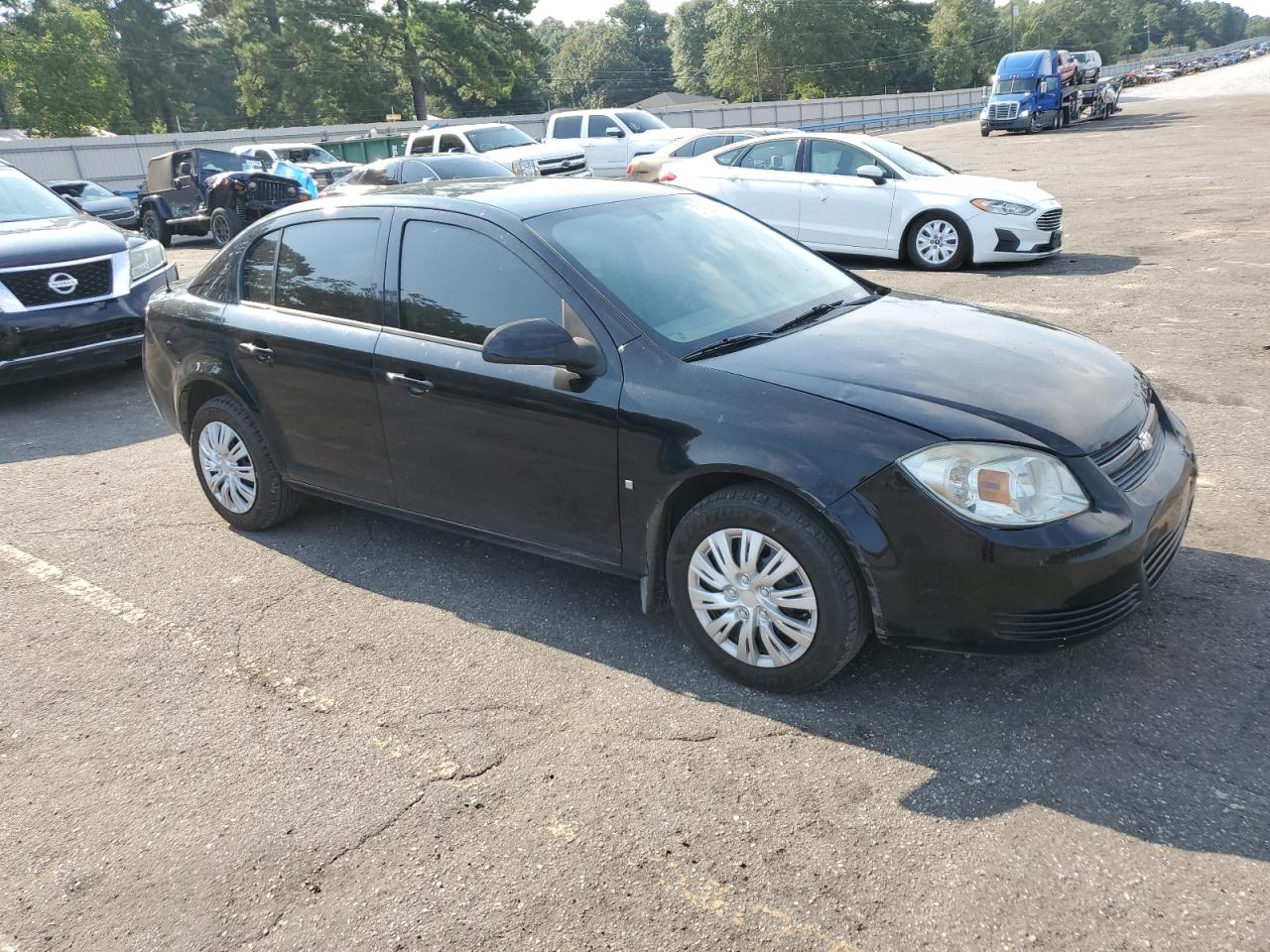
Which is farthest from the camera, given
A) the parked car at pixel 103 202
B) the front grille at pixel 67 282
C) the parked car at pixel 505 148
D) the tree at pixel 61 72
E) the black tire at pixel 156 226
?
the tree at pixel 61 72

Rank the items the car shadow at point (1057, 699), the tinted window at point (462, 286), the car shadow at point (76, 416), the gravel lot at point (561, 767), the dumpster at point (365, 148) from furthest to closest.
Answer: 1. the dumpster at point (365, 148)
2. the car shadow at point (76, 416)
3. the tinted window at point (462, 286)
4. the car shadow at point (1057, 699)
5. the gravel lot at point (561, 767)

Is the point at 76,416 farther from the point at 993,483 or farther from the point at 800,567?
the point at 993,483

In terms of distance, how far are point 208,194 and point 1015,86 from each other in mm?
30333

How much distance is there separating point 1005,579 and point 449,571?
101 inches

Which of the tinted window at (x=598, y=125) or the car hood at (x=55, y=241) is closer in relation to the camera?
the car hood at (x=55, y=241)

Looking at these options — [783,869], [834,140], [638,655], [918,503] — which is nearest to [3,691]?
[638,655]

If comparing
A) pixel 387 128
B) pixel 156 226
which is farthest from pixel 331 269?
pixel 387 128

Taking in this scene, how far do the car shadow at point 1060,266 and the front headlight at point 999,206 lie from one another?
24.6 inches

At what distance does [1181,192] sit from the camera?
15797 millimetres

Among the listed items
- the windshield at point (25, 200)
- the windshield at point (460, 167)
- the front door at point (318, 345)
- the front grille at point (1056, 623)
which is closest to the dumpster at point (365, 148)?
the windshield at point (460, 167)

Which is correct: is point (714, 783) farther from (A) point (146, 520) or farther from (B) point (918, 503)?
(A) point (146, 520)

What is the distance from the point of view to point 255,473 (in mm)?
5055

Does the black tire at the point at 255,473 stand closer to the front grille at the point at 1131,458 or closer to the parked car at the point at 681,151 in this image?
the front grille at the point at 1131,458

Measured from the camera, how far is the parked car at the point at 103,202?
2041 centimetres
